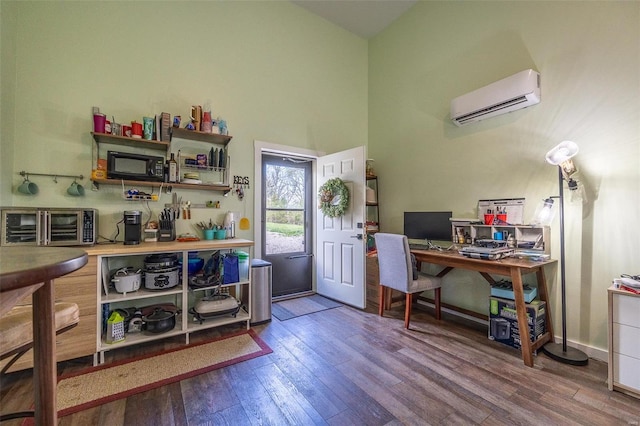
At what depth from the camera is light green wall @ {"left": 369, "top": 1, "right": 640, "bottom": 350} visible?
2.15 metres

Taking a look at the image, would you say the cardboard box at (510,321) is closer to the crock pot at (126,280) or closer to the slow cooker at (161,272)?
the slow cooker at (161,272)

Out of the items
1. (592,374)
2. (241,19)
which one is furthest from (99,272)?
(592,374)

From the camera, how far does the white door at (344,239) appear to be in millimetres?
3330

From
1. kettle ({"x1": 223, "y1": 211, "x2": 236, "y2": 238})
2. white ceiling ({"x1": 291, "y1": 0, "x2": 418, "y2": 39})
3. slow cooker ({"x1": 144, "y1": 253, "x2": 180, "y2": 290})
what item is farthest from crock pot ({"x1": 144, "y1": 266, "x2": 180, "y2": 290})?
white ceiling ({"x1": 291, "y1": 0, "x2": 418, "y2": 39})

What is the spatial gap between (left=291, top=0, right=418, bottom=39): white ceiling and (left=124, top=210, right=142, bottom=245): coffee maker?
133 inches

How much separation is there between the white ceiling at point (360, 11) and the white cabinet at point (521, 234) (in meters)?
3.04

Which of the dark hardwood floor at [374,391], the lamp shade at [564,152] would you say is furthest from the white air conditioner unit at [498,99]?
the dark hardwood floor at [374,391]

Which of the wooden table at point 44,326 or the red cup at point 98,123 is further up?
the red cup at point 98,123

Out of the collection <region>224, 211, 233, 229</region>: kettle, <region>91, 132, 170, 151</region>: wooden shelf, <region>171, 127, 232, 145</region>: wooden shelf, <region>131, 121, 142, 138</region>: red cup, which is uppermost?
<region>171, 127, 232, 145</region>: wooden shelf

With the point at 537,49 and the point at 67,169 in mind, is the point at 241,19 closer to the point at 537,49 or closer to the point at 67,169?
the point at 67,169

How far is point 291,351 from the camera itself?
2.34 meters

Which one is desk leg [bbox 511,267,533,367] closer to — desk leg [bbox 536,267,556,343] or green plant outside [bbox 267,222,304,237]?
desk leg [bbox 536,267,556,343]

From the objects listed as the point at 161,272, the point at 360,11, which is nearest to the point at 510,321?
the point at 161,272

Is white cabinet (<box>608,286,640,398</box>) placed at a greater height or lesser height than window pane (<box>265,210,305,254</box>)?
lesser
